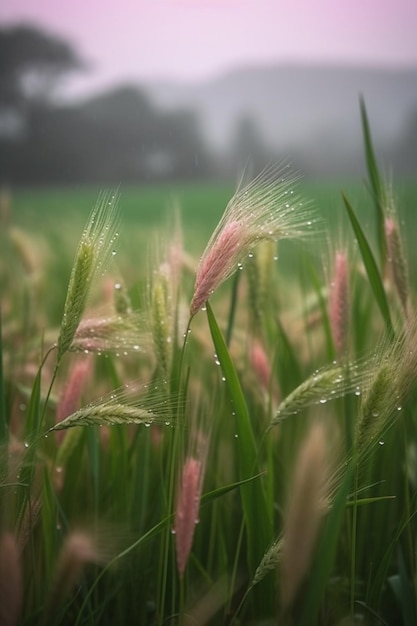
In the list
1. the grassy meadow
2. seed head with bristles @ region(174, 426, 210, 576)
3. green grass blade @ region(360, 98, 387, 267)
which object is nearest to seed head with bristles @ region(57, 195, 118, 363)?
the grassy meadow

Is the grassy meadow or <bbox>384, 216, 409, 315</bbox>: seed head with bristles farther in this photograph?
<bbox>384, 216, 409, 315</bbox>: seed head with bristles

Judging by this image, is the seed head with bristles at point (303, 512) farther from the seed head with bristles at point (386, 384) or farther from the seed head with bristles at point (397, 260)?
the seed head with bristles at point (397, 260)

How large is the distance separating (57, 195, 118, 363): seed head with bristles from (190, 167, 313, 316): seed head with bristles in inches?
2.8

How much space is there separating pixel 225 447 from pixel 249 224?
0.29m

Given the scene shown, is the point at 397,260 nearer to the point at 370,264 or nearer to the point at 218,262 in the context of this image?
the point at 370,264

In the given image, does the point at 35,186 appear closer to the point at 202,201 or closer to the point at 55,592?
the point at 202,201

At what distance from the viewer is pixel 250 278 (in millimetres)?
648

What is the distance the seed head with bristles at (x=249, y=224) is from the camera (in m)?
0.44

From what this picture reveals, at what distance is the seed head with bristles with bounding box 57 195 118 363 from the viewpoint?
1.48 feet

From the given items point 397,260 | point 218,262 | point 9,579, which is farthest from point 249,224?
point 9,579

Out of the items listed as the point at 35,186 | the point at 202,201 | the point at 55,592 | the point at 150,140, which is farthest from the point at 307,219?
the point at 35,186

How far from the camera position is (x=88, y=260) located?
1.52 ft

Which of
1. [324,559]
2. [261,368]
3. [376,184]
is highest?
[376,184]

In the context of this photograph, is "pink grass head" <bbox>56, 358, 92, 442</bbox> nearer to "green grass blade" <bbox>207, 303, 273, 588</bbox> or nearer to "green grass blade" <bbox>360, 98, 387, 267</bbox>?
"green grass blade" <bbox>207, 303, 273, 588</bbox>
